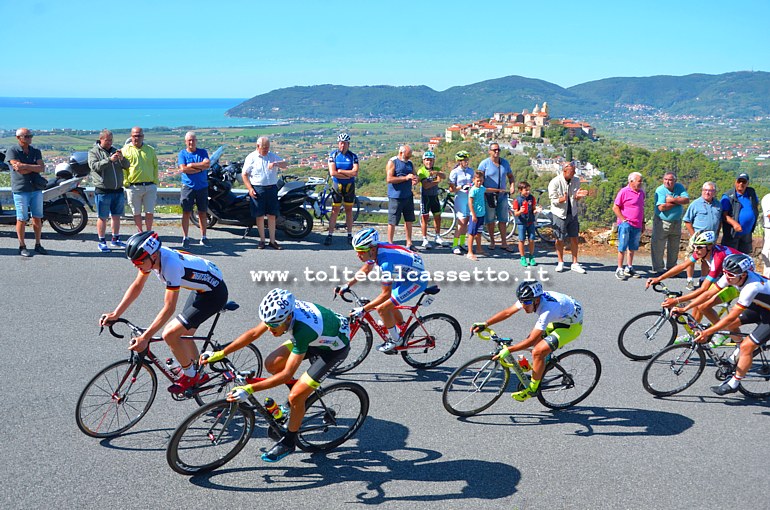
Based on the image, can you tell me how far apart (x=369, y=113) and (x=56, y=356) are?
161 meters

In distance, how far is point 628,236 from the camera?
11.1m

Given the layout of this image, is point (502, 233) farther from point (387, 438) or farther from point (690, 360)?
point (387, 438)

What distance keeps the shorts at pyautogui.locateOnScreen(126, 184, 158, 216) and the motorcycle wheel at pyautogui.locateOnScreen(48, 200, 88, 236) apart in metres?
1.26

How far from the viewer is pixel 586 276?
1109 centimetres

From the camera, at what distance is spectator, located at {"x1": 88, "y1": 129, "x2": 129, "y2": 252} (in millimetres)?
10969

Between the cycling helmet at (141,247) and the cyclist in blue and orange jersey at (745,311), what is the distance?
540 centimetres

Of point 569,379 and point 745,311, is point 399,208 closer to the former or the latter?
point 569,379

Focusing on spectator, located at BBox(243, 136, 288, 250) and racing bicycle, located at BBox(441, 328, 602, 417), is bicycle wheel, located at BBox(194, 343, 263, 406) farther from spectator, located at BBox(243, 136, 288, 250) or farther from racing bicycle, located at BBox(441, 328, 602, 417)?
spectator, located at BBox(243, 136, 288, 250)

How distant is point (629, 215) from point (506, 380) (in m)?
5.90

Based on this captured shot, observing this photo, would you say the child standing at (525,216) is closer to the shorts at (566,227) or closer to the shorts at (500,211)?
the shorts at (566,227)

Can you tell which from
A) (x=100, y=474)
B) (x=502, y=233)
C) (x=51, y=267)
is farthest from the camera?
(x=502, y=233)

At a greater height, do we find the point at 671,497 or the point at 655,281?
the point at 655,281

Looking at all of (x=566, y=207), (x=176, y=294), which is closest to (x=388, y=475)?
(x=176, y=294)

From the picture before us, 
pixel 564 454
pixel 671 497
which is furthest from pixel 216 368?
pixel 671 497
